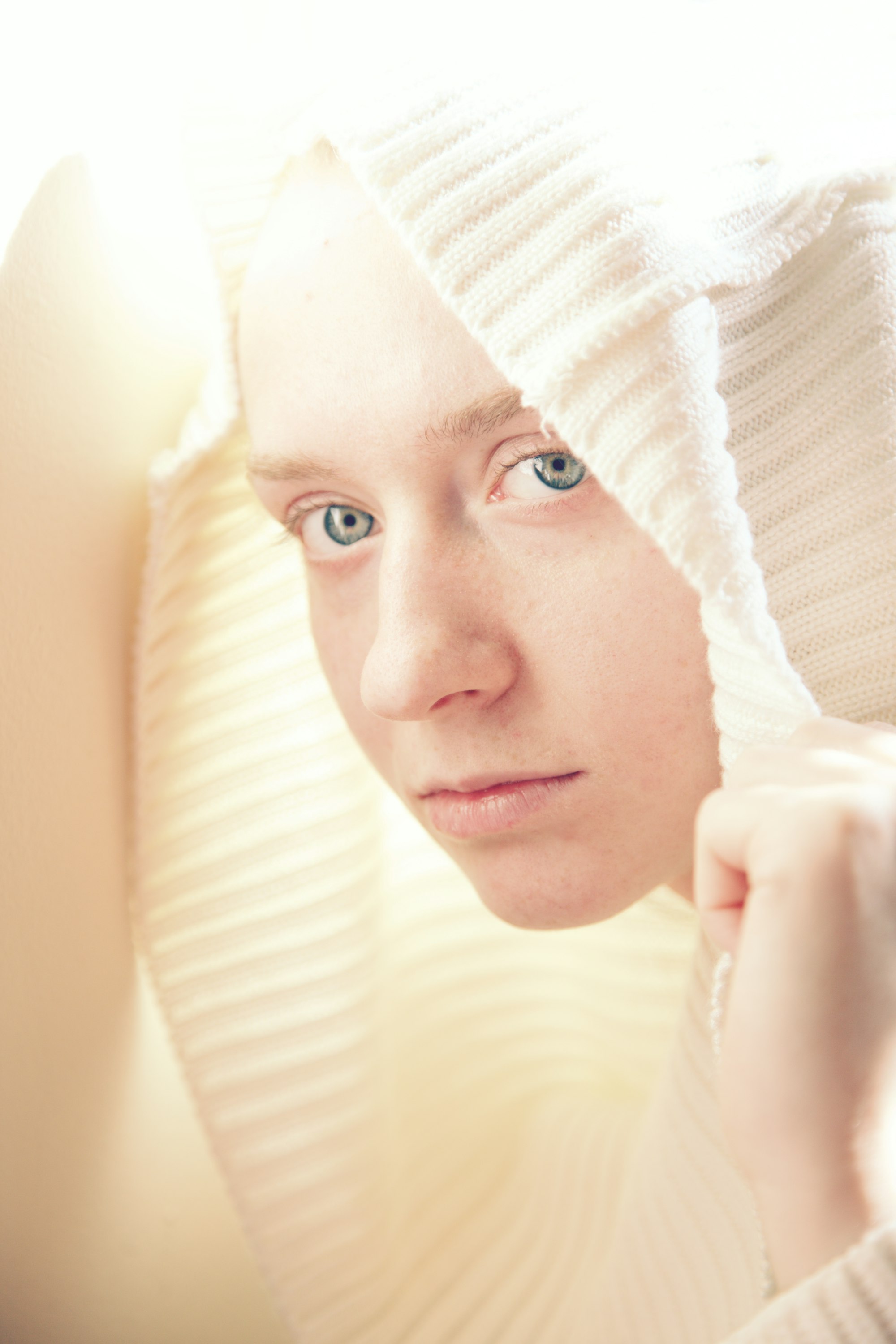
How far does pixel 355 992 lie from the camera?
4.07 feet

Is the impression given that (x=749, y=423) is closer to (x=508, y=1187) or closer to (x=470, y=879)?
(x=470, y=879)

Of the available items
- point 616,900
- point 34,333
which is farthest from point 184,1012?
point 34,333

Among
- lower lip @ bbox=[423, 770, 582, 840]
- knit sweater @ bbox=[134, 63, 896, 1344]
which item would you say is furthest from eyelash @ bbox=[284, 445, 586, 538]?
lower lip @ bbox=[423, 770, 582, 840]

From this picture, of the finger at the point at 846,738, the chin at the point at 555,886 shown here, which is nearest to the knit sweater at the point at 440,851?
the finger at the point at 846,738

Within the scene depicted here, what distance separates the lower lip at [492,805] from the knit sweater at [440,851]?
16cm

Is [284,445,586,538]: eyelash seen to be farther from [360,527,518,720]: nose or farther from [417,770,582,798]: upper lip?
[417,770,582,798]: upper lip

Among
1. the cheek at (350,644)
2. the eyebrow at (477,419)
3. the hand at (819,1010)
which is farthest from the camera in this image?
the cheek at (350,644)

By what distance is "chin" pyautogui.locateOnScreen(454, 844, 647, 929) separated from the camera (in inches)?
34.4

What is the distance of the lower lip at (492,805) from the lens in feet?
2.80

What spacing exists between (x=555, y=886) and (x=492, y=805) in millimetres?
80

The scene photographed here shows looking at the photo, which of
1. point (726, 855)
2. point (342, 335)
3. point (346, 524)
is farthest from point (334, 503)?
point (726, 855)

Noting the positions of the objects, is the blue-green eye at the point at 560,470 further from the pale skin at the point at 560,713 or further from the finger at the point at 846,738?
the finger at the point at 846,738

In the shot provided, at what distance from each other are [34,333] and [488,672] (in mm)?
503

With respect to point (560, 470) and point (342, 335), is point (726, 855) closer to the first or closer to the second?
point (560, 470)
